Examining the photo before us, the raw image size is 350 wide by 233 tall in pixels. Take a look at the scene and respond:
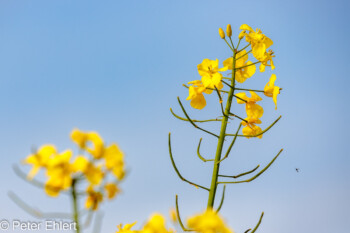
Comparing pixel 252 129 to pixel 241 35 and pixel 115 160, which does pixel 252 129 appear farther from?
pixel 115 160

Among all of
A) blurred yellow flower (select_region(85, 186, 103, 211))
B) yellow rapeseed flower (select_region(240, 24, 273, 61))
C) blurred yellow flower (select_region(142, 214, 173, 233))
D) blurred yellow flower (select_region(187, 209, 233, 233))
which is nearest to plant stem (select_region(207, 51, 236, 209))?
yellow rapeseed flower (select_region(240, 24, 273, 61))

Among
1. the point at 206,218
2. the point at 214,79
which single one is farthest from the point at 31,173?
the point at 214,79

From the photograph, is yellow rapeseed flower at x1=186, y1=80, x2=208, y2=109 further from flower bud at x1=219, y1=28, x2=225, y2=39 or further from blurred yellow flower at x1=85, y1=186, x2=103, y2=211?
blurred yellow flower at x1=85, y1=186, x2=103, y2=211

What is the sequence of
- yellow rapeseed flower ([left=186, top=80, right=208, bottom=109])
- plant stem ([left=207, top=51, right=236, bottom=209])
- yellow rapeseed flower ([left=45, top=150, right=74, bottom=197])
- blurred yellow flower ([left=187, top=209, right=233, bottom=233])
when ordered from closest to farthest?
blurred yellow flower ([left=187, top=209, right=233, bottom=233]) → yellow rapeseed flower ([left=45, top=150, right=74, bottom=197]) → plant stem ([left=207, top=51, right=236, bottom=209]) → yellow rapeseed flower ([left=186, top=80, right=208, bottom=109])

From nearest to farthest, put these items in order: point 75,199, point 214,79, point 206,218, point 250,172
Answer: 1. point 206,218
2. point 75,199
3. point 250,172
4. point 214,79

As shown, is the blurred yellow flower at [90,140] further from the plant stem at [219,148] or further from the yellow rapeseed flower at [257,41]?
the yellow rapeseed flower at [257,41]

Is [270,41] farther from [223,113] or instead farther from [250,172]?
[250,172]
